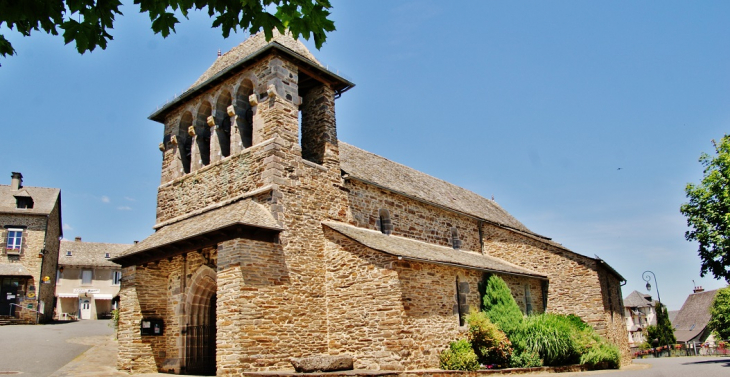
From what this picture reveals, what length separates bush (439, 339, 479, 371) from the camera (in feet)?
48.3

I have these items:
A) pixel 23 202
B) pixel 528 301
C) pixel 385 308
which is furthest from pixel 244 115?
pixel 23 202

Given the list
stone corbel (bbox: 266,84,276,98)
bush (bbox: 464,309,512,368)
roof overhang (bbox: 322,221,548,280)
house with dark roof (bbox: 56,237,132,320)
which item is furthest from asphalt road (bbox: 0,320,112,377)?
house with dark roof (bbox: 56,237,132,320)

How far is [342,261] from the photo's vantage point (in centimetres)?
1545

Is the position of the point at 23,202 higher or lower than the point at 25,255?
higher

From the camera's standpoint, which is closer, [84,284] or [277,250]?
[277,250]

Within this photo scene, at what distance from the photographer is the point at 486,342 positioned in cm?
1567

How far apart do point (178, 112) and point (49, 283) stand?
2296 centimetres

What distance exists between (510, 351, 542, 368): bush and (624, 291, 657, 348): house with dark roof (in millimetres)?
54414

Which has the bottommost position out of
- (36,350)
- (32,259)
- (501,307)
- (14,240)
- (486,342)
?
(486,342)

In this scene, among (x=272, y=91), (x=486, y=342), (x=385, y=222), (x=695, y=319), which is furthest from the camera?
(x=695, y=319)

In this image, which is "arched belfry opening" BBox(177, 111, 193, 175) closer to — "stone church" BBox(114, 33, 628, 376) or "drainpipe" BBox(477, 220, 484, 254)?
"stone church" BBox(114, 33, 628, 376)

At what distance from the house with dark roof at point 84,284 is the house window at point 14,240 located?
11634mm

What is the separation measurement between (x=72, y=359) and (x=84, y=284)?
32147 millimetres

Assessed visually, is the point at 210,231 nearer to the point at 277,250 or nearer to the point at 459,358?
the point at 277,250
